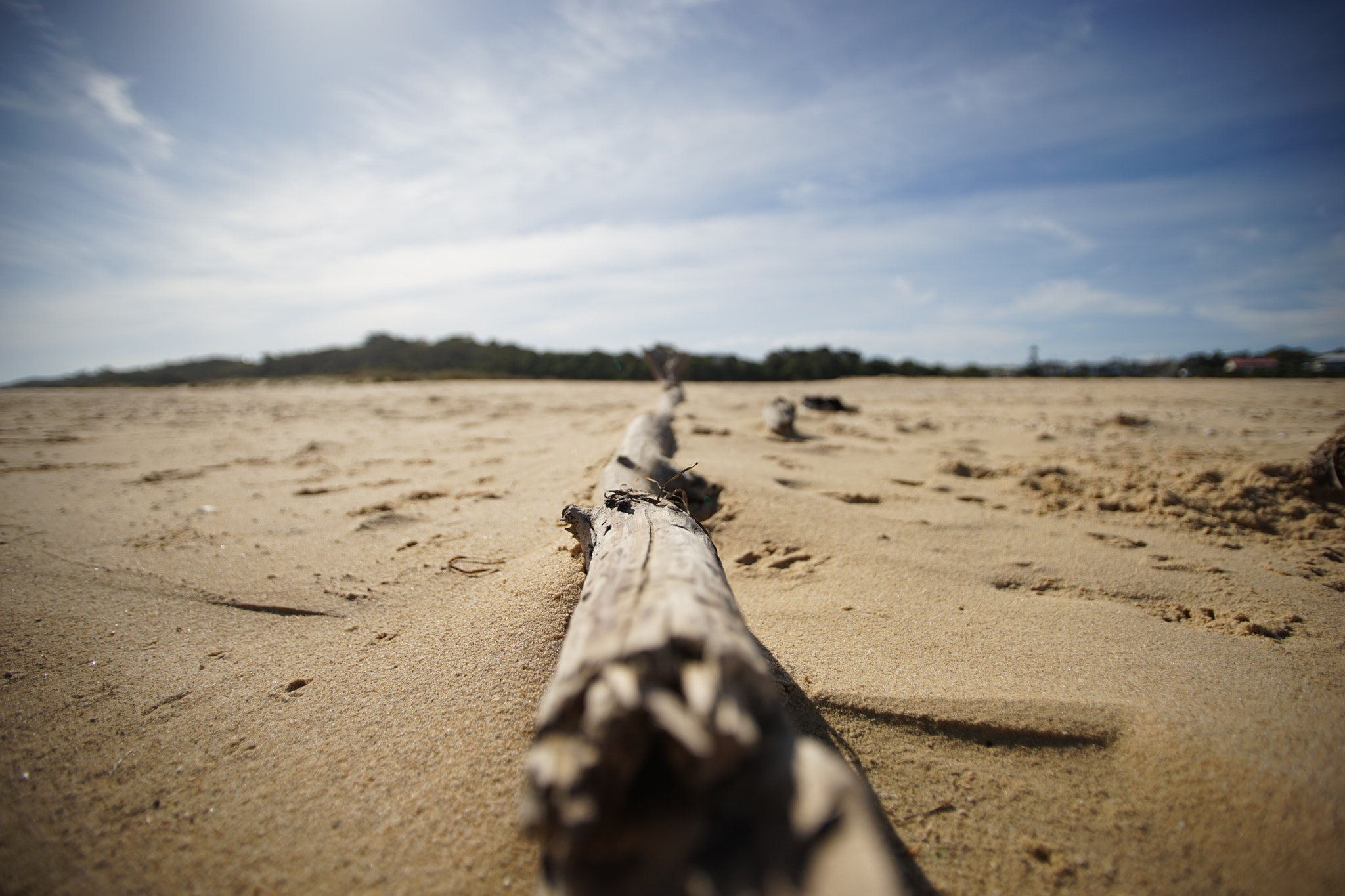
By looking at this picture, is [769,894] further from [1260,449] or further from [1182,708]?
[1260,449]

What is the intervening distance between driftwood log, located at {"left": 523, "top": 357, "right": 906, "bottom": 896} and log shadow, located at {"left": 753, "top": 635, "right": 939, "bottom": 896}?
448 mm

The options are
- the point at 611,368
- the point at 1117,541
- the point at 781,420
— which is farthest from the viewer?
the point at 611,368

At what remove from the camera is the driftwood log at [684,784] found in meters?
0.73

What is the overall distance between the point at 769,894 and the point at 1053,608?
1775 mm

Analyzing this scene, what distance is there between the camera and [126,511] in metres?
3.08

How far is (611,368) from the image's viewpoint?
18.1 meters

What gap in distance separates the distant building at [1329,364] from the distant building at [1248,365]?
76 cm

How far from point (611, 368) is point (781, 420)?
13.4m

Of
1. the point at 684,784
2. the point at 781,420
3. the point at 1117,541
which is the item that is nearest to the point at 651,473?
the point at 684,784

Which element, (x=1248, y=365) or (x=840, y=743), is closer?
(x=840, y=743)

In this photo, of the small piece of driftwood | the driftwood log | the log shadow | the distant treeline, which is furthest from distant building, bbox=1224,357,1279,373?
the driftwood log

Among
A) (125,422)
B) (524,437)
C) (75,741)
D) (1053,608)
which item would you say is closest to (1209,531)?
(1053,608)

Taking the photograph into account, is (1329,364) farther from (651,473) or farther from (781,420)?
(651,473)

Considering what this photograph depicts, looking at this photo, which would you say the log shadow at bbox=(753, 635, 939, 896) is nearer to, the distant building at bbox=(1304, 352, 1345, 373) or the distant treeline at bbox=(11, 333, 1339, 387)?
the distant treeline at bbox=(11, 333, 1339, 387)
